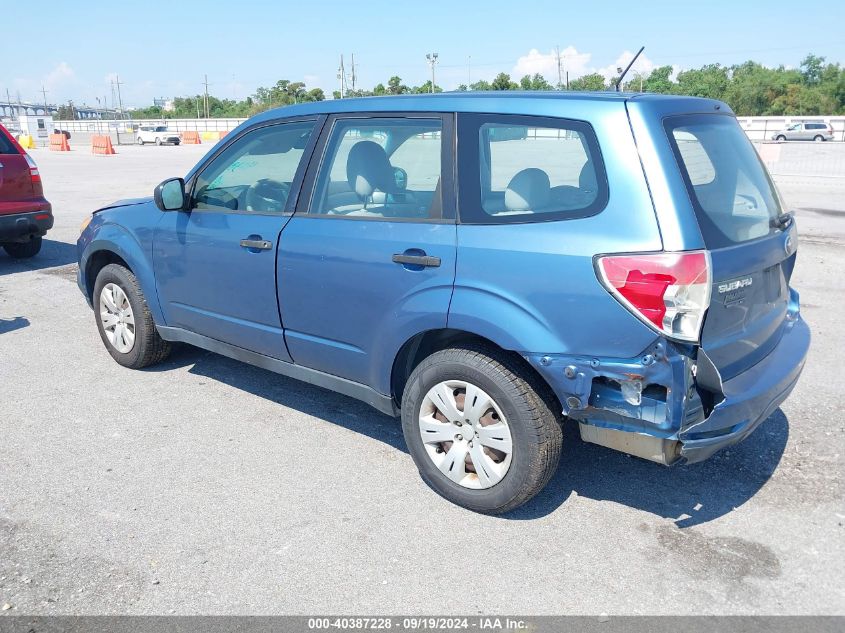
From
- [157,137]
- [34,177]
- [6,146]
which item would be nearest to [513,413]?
[34,177]

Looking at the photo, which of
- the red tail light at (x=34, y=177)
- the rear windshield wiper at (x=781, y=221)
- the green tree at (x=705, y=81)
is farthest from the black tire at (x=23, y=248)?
the green tree at (x=705, y=81)

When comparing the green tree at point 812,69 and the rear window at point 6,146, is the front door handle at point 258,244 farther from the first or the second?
the green tree at point 812,69

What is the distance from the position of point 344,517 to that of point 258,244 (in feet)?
5.36

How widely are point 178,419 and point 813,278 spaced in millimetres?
6989

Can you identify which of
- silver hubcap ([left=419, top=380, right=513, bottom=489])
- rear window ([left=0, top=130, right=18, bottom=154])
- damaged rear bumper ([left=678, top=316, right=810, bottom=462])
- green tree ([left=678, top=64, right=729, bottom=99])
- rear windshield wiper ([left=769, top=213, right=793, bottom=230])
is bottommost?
silver hubcap ([left=419, top=380, right=513, bottom=489])

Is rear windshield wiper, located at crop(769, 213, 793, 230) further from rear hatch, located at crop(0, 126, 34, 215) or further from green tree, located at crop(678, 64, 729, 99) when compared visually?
green tree, located at crop(678, 64, 729, 99)

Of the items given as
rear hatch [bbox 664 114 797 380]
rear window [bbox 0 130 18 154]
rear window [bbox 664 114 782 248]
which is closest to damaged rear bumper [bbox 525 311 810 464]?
rear hatch [bbox 664 114 797 380]

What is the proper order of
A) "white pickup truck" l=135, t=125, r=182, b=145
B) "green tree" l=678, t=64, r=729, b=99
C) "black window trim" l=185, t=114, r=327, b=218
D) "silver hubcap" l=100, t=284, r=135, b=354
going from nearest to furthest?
"black window trim" l=185, t=114, r=327, b=218 < "silver hubcap" l=100, t=284, r=135, b=354 < "white pickup truck" l=135, t=125, r=182, b=145 < "green tree" l=678, t=64, r=729, b=99

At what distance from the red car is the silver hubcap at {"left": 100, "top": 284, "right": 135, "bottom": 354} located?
13.2ft

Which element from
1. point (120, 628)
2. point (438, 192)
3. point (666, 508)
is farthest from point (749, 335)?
point (120, 628)

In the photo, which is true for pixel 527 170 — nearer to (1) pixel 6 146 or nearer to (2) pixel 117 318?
(2) pixel 117 318

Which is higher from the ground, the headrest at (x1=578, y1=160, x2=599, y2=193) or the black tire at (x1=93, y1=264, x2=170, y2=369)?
the headrest at (x1=578, y1=160, x2=599, y2=193)

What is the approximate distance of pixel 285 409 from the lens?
488 cm

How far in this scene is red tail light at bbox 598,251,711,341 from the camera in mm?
2900
